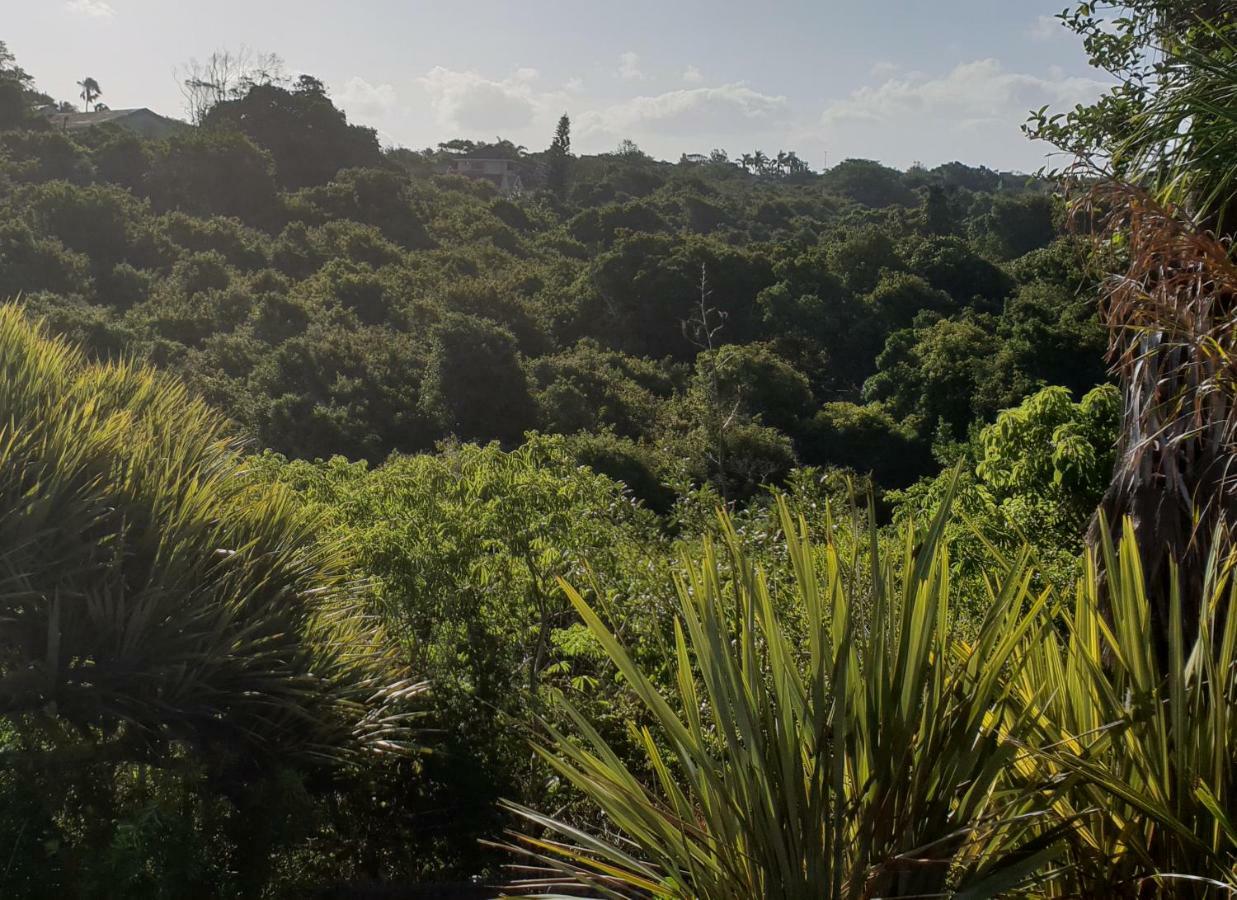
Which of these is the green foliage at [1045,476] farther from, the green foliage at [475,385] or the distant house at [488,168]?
the distant house at [488,168]

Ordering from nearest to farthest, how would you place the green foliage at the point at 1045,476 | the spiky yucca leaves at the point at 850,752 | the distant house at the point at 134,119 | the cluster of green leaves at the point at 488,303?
1. the spiky yucca leaves at the point at 850,752
2. the green foliage at the point at 1045,476
3. the cluster of green leaves at the point at 488,303
4. the distant house at the point at 134,119

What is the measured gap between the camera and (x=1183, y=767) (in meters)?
1.98

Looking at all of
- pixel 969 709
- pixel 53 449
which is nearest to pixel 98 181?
pixel 53 449

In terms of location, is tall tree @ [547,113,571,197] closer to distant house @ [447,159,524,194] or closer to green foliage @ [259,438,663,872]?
distant house @ [447,159,524,194]

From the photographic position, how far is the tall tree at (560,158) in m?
58.8

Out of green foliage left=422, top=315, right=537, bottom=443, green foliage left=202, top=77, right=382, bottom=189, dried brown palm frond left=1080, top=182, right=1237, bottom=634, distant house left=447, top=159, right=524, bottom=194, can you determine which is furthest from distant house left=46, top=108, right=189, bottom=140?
dried brown palm frond left=1080, top=182, right=1237, bottom=634

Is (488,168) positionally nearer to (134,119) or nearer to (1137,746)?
(134,119)

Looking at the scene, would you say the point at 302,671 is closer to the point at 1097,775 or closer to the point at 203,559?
the point at 203,559

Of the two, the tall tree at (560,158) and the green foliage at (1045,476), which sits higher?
the tall tree at (560,158)

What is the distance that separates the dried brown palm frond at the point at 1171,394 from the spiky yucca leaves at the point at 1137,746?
32 cm

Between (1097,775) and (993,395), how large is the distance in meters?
21.6

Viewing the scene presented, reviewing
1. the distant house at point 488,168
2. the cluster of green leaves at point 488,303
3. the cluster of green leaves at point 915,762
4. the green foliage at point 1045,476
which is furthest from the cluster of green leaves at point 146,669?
the distant house at point 488,168

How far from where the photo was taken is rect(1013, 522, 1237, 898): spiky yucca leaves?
1.97 meters

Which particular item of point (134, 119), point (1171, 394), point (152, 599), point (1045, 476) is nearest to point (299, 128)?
point (134, 119)
